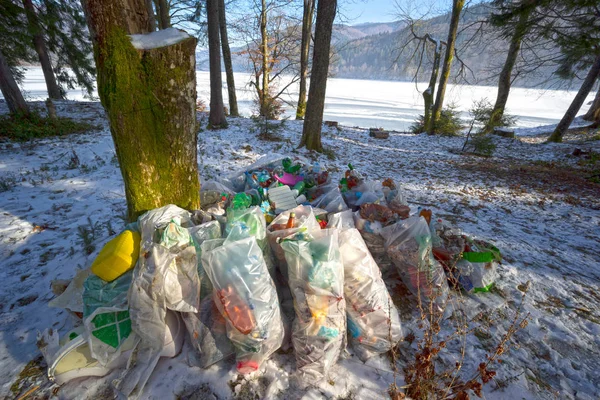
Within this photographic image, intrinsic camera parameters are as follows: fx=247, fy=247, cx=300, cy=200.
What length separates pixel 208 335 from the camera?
4.50 ft

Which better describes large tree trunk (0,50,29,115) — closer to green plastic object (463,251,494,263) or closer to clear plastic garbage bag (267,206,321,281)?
clear plastic garbage bag (267,206,321,281)

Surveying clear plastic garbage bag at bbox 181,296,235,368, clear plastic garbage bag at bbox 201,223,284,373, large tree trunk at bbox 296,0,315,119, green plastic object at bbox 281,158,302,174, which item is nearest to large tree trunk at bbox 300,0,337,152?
green plastic object at bbox 281,158,302,174

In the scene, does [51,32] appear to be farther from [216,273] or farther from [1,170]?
[216,273]

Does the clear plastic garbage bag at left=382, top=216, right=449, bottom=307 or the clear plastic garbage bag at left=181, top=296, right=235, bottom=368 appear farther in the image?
the clear plastic garbage bag at left=382, top=216, right=449, bottom=307

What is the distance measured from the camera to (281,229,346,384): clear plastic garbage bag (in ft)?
4.44

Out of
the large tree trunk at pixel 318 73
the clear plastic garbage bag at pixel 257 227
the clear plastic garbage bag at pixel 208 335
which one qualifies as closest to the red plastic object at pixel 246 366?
the clear plastic garbage bag at pixel 208 335

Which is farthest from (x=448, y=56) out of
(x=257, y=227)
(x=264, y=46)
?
(x=257, y=227)

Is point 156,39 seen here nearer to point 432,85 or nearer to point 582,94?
point 582,94

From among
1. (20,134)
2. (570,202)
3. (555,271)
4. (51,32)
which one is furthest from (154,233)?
(51,32)

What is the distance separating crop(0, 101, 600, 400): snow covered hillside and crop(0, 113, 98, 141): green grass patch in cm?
44

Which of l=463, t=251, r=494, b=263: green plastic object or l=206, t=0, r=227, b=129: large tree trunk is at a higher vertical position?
l=206, t=0, r=227, b=129: large tree trunk

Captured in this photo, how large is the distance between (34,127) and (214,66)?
14.2ft

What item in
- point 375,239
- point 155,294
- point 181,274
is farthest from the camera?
point 375,239

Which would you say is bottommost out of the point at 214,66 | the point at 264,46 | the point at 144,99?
the point at 144,99
